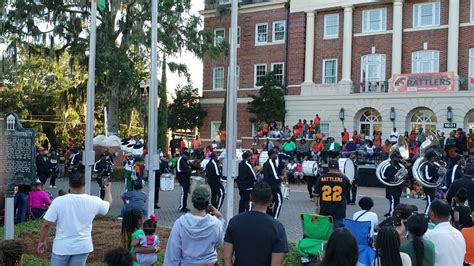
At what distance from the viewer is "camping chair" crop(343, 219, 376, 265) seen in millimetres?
8039

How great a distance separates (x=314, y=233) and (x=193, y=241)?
11.0ft

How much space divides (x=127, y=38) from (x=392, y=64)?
1489 cm

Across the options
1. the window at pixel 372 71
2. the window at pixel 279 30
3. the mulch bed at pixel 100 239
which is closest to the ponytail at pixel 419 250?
the mulch bed at pixel 100 239

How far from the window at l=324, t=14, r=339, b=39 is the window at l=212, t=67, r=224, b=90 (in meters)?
8.44

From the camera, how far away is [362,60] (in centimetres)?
3475

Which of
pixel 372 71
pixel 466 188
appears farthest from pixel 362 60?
pixel 466 188

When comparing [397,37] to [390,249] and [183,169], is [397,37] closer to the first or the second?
[183,169]

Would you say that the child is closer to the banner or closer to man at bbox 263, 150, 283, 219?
man at bbox 263, 150, 283, 219

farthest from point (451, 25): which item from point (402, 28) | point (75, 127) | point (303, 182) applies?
point (75, 127)

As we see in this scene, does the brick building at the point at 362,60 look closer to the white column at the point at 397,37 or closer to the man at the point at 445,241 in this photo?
the white column at the point at 397,37

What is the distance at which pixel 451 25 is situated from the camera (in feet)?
104

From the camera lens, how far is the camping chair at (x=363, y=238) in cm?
804

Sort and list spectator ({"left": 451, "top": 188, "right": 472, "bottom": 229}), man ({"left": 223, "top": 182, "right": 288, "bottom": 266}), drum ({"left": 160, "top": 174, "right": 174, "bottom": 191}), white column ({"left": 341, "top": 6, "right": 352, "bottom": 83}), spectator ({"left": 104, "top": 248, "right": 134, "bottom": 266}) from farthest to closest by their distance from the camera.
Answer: white column ({"left": 341, "top": 6, "right": 352, "bottom": 83}) → drum ({"left": 160, "top": 174, "right": 174, "bottom": 191}) → spectator ({"left": 451, "top": 188, "right": 472, "bottom": 229}) → man ({"left": 223, "top": 182, "right": 288, "bottom": 266}) → spectator ({"left": 104, "top": 248, "right": 134, "bottom": 266})

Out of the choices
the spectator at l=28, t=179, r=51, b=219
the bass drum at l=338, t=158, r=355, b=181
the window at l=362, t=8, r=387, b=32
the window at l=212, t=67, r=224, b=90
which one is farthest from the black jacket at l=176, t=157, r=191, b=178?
the window at l=212, t=67, r=224, b=90
